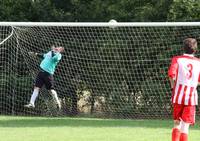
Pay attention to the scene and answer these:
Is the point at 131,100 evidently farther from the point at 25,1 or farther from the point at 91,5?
the point at 25,1

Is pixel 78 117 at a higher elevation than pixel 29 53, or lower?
lower

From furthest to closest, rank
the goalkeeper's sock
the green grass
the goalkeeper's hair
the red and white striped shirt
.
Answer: the goalkeeper's sock → the green grass → the red and white striped shirt → the goalkeeper's hair

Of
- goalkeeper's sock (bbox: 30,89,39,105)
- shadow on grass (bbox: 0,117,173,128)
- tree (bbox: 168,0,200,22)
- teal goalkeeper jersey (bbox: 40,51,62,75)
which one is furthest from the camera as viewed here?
tree (bbox: 168,0,200,22)

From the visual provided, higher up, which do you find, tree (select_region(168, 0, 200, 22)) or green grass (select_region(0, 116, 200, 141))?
tree (select_region(168, 0, 200, 22))

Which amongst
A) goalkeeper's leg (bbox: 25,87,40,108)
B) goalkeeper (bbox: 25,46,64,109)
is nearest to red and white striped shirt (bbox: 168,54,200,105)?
goalkeeper (bbox: 25,46,64,109)

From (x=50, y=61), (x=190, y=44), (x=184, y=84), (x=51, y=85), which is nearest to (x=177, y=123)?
(x=184, y=84)

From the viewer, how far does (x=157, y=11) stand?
17672 mm

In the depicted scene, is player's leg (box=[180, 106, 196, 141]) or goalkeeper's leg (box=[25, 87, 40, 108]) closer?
player's leg (box=[180, 106, 196, 141])

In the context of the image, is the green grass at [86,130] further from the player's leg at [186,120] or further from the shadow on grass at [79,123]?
the player's leg at [186,120]

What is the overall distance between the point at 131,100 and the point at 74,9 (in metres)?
4.06

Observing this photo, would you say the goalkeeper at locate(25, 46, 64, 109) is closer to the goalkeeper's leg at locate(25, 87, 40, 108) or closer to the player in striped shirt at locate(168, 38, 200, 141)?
the goalkeeper's leg at locate(25, 87, 40, 108)

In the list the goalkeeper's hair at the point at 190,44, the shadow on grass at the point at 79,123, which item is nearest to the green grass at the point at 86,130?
the shadow on grass at the point at 79,123

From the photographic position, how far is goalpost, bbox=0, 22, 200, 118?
16.2 m

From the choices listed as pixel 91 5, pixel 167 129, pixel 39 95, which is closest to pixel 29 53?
pixel 39 95
